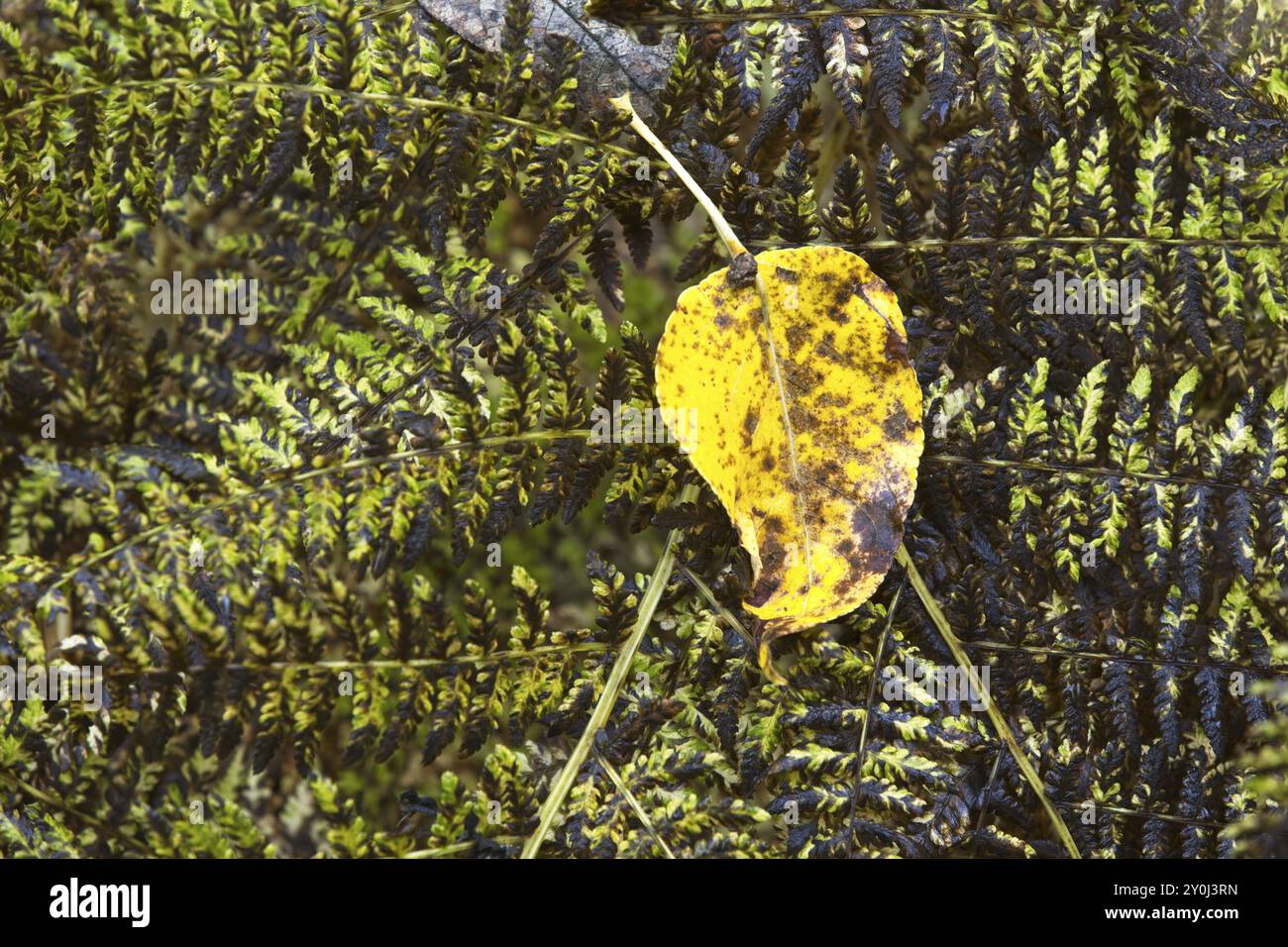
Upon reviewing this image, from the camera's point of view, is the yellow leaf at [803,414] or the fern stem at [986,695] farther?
the fern stem at [986,695]

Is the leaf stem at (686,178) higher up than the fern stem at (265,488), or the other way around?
the leaf stem at (686,178)

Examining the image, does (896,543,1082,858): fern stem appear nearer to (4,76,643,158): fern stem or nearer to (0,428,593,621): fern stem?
(0,428,593,621): fern stem

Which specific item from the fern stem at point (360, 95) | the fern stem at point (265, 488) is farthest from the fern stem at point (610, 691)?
the fern stem at point (360, 95)

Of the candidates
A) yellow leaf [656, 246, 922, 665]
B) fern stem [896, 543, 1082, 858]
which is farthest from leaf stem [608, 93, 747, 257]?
fern stem [896, 543, 1082, 858]

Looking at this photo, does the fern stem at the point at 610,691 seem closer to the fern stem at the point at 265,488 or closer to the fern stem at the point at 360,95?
the fern stem at the point at 265,488

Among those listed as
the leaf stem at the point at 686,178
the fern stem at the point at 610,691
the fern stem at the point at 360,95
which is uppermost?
the fern stem at the point at 360,95

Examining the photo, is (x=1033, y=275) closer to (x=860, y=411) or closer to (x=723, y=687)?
(x=860, y=411)
